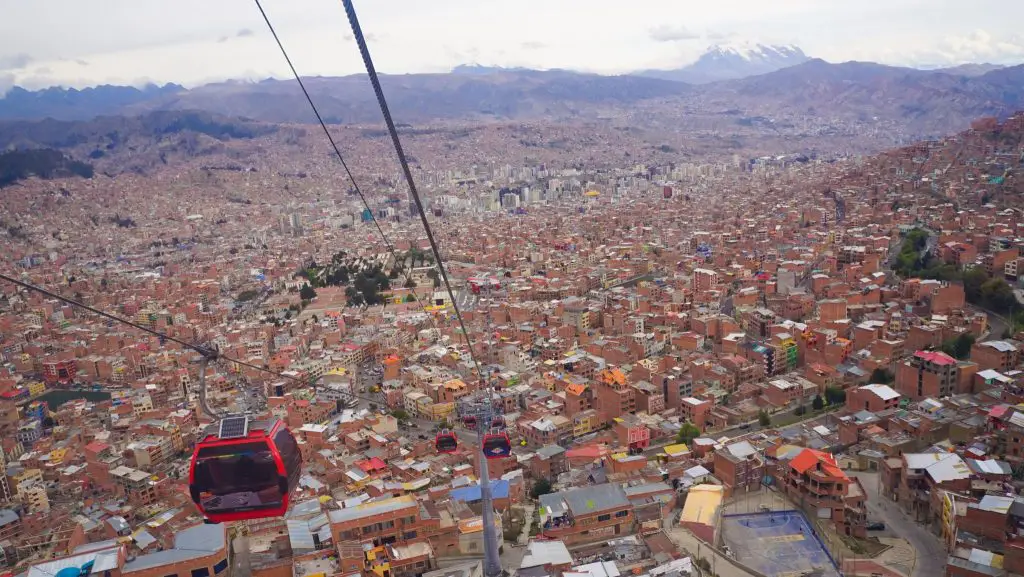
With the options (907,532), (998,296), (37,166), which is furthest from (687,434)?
(37,166)

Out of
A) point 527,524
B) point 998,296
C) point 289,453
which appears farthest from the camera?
point 998,296

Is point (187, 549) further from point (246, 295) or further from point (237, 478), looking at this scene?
point (246, 295)

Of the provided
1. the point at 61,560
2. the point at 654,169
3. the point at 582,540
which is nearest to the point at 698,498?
the point at 582,540

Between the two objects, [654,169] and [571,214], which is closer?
[571,214]

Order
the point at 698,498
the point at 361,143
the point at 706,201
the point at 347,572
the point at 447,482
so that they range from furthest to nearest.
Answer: the point at 361,143 → the point at 706,201 → the point at 447,482 → the point at 698,498 → the point at 347,572

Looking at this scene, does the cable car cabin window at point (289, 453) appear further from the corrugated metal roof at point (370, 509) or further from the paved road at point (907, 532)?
the paved road at point (907, 532)

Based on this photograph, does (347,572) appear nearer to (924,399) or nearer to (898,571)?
(898,571)
